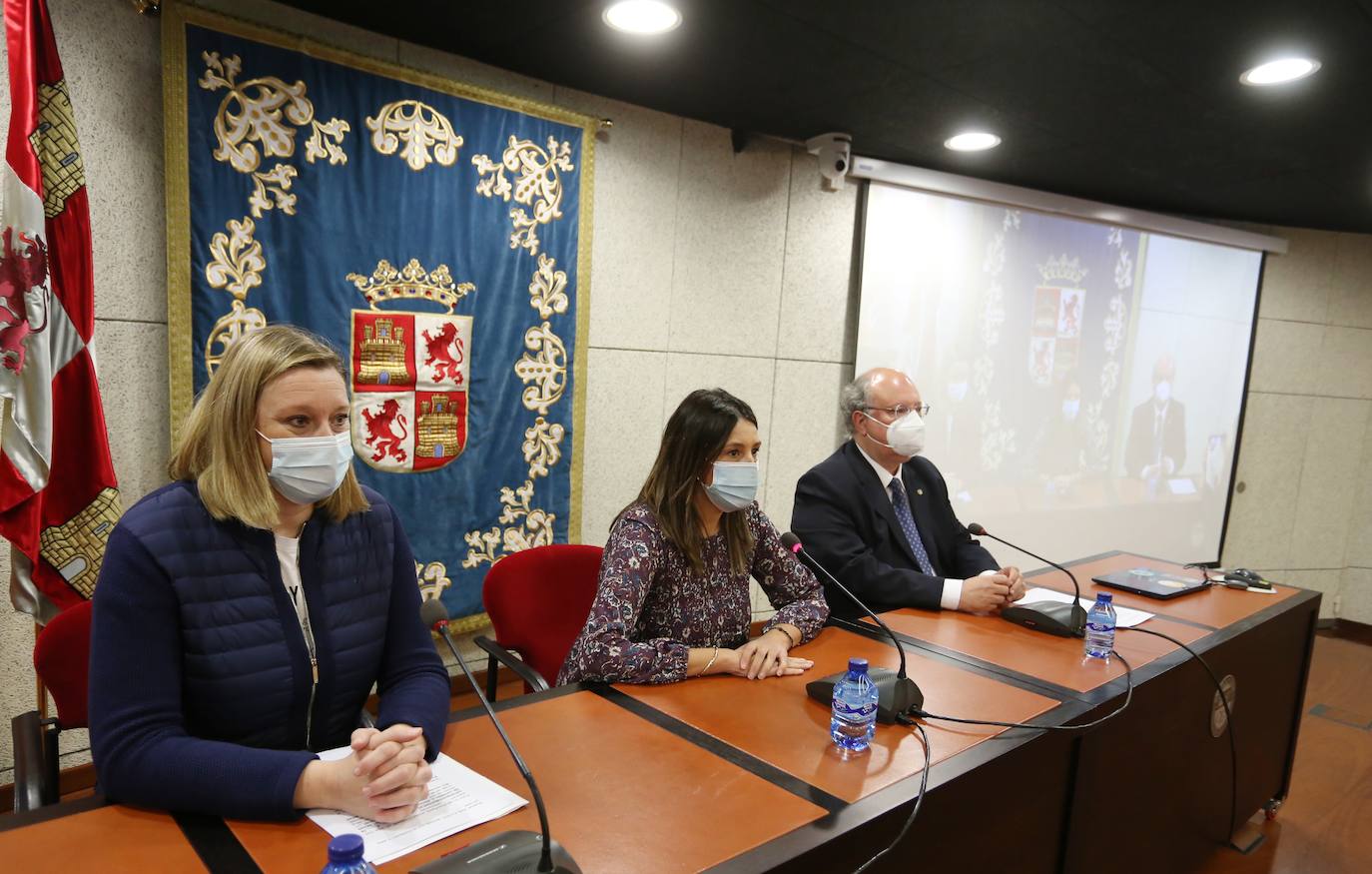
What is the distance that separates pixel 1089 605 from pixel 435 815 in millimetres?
1939

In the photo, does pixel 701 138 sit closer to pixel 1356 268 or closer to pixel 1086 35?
pixel 1086 35

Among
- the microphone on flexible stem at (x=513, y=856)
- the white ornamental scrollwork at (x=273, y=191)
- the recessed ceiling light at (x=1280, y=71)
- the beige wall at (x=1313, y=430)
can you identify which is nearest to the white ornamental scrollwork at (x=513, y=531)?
the white ornamental scrollwork at (x=273, y=191)

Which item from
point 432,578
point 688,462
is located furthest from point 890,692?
point 432,578

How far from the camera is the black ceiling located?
2375mm

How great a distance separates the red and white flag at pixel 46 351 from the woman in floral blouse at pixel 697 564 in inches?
54.8

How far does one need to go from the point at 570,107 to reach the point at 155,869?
2.99 m

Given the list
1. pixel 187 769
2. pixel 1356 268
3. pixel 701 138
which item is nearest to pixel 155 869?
pixel 187 769

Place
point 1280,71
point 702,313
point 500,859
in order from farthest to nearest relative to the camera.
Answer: point 702,313
point 1280,71
point 500,859

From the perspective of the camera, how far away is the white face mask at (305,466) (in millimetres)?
1288

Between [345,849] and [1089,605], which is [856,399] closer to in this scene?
[1089,605]

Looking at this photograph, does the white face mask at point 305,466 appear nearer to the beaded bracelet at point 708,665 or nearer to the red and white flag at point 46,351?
the beaded bracelet at point 708,665

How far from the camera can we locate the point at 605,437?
3539 millimetres

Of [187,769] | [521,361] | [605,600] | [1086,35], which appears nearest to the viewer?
[187,769]

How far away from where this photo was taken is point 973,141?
3680mm
